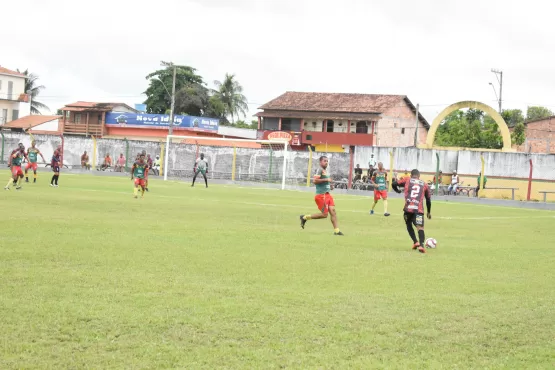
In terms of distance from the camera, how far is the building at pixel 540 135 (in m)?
73.4

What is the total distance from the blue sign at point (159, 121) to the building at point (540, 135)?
105 ft

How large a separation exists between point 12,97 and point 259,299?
9543cm

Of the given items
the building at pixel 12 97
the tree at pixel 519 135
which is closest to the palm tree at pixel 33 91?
the building at pixel 12 97

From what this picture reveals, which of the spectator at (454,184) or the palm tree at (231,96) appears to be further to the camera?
the palm tree at (231,96)

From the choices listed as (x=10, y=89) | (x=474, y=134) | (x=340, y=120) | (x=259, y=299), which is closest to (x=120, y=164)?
(x=340, y=120)

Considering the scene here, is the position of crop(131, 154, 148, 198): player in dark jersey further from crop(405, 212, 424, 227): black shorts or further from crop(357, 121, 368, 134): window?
crop(357, 121, 368, 134): window

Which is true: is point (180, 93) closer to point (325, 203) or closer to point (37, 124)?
point (37, 124)

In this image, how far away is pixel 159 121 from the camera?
81.8 metres

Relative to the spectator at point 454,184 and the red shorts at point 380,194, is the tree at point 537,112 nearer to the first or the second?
the spectator at point 454,184

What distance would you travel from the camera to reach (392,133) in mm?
84375

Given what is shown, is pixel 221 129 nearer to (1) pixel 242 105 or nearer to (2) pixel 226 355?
(1) pixel 242 105

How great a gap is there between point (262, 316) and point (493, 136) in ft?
224

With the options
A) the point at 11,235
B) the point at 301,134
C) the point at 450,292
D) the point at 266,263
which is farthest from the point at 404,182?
the point at 301,134

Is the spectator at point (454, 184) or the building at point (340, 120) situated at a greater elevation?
the building at point (340, 120)
